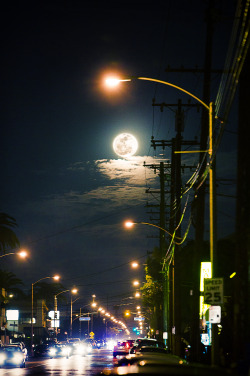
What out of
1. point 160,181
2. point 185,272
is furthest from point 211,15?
point 185,272

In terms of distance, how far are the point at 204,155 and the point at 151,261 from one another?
68.5 m

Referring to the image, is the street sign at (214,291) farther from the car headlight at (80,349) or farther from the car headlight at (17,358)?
the car headlight at (80,349)

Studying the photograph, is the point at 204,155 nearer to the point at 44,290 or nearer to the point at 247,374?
the point at 247,374

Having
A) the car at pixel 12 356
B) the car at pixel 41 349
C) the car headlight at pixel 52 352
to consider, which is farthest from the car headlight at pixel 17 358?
the car at pixel 41 349

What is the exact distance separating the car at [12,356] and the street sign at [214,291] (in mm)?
27087

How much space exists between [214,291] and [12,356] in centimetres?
2801

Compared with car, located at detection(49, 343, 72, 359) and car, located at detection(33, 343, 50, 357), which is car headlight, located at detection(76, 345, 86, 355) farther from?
car, located at detection(33, 343, 50, 357)

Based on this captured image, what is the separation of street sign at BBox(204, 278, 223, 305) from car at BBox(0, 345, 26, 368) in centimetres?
2709

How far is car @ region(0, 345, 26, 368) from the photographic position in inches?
1709

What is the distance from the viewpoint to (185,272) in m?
69.1

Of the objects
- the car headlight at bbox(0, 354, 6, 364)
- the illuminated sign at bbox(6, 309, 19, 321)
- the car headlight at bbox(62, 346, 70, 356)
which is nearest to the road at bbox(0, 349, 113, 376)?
the car headlight at bbox(0, 354, 6, 364)

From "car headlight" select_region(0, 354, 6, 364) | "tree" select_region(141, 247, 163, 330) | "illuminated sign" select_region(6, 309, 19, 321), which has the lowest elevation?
"illuminated sign" select_region(6, 309, 19, 321)

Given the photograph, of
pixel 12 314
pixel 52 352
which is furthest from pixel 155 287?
pixel 12 314

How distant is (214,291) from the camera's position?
1952 cm
